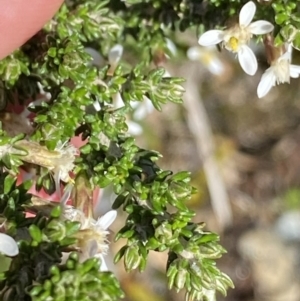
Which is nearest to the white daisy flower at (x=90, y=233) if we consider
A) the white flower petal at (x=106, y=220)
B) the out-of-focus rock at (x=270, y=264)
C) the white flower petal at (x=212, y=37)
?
the white flower petal at (x=106, y=220)

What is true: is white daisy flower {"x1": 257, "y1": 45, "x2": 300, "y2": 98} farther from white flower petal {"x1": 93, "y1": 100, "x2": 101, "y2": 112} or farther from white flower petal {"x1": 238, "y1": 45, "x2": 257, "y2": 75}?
white flower petal {"x1": 93, "y1": 100, "x2": 101, "y2": 112}

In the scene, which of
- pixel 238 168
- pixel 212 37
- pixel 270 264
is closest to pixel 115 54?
pixel 212 37

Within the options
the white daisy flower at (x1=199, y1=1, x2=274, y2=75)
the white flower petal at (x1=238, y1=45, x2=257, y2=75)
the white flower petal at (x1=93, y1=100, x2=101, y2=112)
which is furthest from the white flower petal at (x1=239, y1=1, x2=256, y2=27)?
the white flower petal at (x1=93, y1=100, x2=101, y2=112)

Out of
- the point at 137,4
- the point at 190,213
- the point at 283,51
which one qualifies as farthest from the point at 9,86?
the point at 283,51

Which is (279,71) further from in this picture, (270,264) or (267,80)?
(270,264)

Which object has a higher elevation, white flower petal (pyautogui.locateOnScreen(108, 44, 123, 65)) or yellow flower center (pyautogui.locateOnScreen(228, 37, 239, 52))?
white flower petal (pyautogui.locateOnScreen(108, 44, 123, 65))

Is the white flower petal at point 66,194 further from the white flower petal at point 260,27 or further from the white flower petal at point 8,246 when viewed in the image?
the white flower petal at point 260,27
